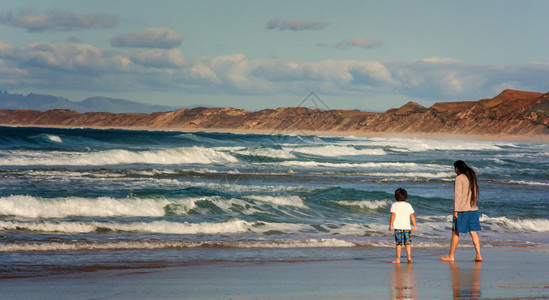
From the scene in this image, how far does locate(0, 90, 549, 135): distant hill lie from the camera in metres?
113

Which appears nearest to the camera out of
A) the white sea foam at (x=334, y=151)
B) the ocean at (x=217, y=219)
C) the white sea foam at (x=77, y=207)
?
the ocean at (x=217, y=219)

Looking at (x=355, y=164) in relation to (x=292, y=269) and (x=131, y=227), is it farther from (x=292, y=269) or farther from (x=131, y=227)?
(x=292, y=269)

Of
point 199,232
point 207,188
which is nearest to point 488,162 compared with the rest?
point 207,188

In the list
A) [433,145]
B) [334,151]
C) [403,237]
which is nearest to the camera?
[403,237]

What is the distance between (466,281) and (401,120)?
14593cm

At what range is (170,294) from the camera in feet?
20.4

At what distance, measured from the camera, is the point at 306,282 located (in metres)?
6.91

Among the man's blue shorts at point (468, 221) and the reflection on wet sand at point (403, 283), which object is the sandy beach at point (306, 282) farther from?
the man's blue shorts at point (468, 221)

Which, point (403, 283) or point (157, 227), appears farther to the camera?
point (157, 227)

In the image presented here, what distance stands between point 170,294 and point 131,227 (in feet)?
17.7

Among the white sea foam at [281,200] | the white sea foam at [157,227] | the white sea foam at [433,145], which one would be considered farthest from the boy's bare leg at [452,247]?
the white sea foam at [433,145]

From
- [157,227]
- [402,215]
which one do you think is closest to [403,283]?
[402,215]

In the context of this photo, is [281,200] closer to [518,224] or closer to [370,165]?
[518,224]

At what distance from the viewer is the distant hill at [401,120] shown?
372 ft
